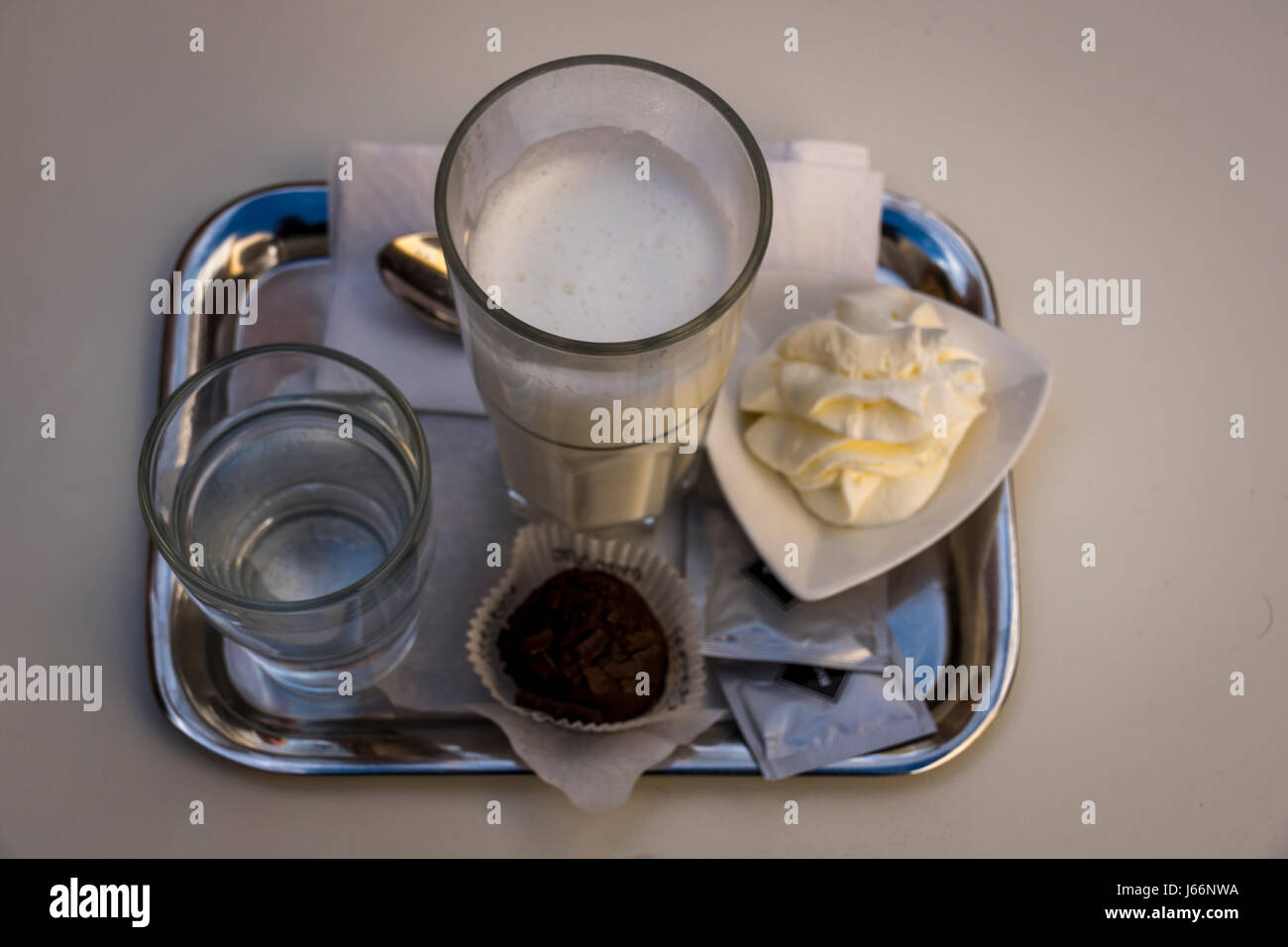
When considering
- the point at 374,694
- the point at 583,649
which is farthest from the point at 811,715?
the point at 374,694

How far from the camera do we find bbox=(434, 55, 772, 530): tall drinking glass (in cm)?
72

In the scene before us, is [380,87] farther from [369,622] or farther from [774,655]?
[774,655]

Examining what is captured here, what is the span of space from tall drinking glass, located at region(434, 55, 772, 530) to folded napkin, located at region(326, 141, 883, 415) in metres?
0.18

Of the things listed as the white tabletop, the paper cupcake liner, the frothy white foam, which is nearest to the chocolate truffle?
the paper cupcake liner

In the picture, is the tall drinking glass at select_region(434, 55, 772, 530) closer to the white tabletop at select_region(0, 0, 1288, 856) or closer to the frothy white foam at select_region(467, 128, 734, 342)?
the frothy white foam at select_region(467, 128, 734, 342)

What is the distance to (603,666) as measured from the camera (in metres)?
0.85

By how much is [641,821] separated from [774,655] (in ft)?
0.57

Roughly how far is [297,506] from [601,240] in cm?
34

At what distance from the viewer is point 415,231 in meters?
Answer: 1.00

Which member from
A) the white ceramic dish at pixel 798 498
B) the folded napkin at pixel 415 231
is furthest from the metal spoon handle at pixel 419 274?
the white ceramic dish at pixel 798 498

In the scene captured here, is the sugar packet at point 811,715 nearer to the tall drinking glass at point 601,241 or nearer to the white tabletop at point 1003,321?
the white tabletop at point 1003,321

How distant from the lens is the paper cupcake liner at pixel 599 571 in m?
0.88

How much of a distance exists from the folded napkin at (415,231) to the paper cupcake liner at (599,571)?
0.50 feet

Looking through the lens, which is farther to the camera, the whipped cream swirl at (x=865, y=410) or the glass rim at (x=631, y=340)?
the whipped cream swirl at (x=865, y=410)
